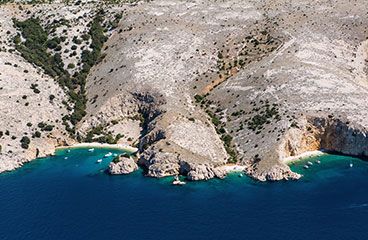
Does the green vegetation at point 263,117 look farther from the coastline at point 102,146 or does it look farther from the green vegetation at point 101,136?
the green vegetation at point 101,136

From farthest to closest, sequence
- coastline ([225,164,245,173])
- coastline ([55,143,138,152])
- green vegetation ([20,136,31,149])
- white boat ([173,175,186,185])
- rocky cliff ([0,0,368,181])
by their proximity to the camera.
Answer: coastline ([55,143,138,152]), green vegetation ([20,136,31,149]), rocky cliff ([0,0,368,181]), coastline ([225,164,245,173]), white boat ([173,175,186,185])

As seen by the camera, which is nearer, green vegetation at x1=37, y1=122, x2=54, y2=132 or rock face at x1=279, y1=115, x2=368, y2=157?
rock face at x1=279, y1=115, x2=368, y2=157

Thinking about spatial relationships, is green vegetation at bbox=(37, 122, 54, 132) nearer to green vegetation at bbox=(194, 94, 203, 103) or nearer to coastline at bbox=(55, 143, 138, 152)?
coastline at bbox=(55, 143, 138, 152)

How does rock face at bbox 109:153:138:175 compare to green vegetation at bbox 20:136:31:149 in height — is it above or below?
below

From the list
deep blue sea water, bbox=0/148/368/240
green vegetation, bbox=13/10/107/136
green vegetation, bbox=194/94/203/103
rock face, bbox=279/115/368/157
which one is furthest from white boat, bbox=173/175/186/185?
green vegetation, bbox=13/10/107/136

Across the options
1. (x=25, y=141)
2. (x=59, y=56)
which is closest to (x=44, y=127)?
(x=25, y=141)

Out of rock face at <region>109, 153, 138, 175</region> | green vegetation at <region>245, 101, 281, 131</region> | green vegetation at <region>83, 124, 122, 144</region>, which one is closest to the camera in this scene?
rock face at <region>109, 153, 138, 175</region>

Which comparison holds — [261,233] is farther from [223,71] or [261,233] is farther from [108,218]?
[223,71]
